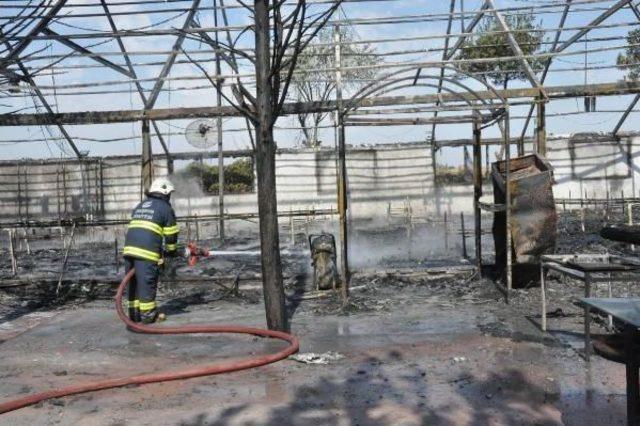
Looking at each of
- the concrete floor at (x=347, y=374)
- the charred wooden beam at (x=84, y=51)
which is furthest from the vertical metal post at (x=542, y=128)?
the charred wooden beam at (x=84, y=51)

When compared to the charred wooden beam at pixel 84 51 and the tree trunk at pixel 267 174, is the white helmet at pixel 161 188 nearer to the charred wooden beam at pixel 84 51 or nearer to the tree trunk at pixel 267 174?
the tree trunk at pixel 267 174

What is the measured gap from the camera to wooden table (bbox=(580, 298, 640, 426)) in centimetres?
279

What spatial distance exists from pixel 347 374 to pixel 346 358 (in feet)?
1.68

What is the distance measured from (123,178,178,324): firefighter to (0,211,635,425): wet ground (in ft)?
1.22

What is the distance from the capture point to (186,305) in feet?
29.1

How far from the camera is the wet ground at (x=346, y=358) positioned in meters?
4.47

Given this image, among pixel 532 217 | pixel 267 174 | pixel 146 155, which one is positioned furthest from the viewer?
pixel 146 155

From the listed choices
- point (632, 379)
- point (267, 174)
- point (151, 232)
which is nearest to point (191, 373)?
point (267, 174)

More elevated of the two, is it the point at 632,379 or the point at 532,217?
the point at 532,217

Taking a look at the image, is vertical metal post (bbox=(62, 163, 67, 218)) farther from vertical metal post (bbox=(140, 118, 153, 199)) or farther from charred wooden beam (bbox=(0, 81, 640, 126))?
charred wooden beam (bbox=(0, 81, 640, 126))

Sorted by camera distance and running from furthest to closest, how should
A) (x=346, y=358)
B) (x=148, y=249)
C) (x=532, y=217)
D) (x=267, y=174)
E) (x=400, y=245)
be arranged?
(x=400, y=245)
(x=532, y=217)
(x=148, y=249)
(x=267, y=174)
(x=346, y=358)

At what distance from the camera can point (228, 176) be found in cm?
2453

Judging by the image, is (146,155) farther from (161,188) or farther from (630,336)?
Result: (630,336)

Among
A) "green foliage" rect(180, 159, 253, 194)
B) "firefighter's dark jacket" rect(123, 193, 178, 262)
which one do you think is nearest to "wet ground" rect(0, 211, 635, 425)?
"firefighter's dark jacket" rect(123, 193, 178, 262)
